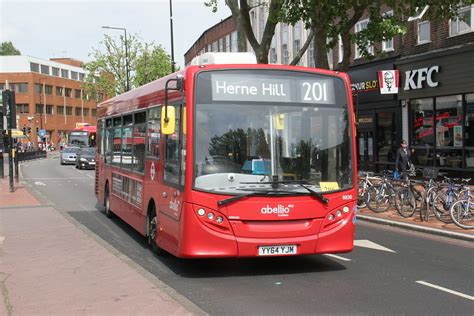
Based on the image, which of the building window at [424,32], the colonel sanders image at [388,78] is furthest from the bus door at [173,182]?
the building window at [424,32]

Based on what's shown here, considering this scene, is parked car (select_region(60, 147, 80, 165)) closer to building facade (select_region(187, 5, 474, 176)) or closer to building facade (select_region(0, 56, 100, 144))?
building facade (select_region(187, 5, 474, 176))

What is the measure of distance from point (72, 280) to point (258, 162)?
273 cm

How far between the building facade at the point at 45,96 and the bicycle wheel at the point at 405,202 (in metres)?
82.1

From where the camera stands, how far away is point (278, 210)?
7.08 m

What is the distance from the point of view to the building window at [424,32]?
71.5ft

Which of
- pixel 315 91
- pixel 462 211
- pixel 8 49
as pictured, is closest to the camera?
pixel 315 91

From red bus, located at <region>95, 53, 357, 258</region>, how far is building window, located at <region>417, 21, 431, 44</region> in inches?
620

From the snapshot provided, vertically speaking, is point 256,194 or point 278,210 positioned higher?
point 256,194

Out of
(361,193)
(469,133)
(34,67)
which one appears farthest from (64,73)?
(361,193)

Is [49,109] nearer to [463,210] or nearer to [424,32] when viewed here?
[424,32]

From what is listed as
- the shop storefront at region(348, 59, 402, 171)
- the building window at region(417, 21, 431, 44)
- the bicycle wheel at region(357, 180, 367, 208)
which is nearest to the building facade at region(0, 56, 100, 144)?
the shop storefront at region(348, 59, 402, 171)

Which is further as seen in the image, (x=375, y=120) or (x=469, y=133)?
(x=375, y=120)

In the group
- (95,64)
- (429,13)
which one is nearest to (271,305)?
(429,13)

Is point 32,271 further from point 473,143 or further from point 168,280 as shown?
point 473,143
